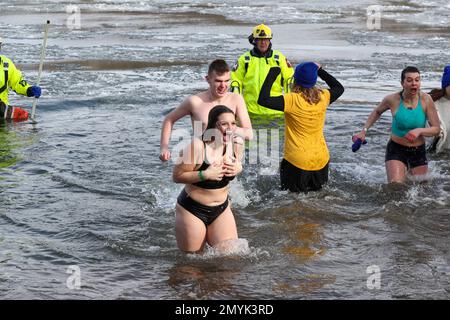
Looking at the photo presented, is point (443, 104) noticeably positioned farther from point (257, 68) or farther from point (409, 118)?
point (257, 68)

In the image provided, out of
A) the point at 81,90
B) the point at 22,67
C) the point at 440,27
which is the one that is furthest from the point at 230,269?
the point at 440,27

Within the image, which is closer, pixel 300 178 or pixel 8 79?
pixel 300 178

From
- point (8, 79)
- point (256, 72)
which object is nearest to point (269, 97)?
point (256, 72)

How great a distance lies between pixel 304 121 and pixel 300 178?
0.66 m

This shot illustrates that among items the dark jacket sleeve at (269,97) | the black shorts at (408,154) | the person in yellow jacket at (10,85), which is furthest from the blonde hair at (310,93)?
the person in yellow jacket at (10,85)

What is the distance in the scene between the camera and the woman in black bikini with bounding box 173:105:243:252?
22.9ft

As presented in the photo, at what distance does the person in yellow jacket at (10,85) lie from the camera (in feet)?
43.0

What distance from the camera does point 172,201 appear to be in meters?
9.89

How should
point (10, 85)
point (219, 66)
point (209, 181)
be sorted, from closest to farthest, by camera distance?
point (209, 181) → point (219, 66) → point (10, 85)

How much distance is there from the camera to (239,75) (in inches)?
496

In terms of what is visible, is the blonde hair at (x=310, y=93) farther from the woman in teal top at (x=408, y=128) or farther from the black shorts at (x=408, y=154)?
→ the black shorts at (x=408, y=154)

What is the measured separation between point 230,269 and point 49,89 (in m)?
9.86
